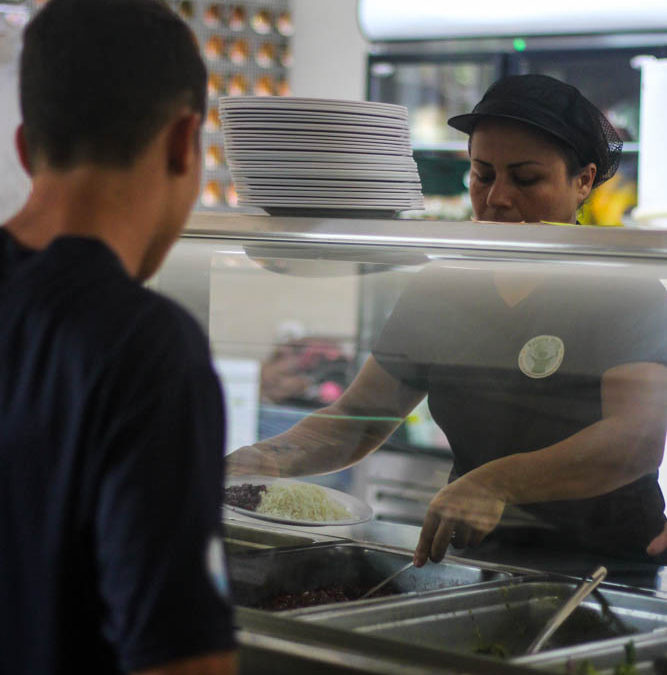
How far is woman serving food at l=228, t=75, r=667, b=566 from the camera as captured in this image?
152cm

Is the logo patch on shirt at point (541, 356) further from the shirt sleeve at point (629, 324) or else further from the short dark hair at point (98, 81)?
the short dark hair at point (98, 81)

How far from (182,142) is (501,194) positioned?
39.8 inches

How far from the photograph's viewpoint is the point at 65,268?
0.75m

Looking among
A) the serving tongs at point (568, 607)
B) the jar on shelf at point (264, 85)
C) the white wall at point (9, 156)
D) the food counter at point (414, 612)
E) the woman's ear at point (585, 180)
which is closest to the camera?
the food counter at point (414, 612)

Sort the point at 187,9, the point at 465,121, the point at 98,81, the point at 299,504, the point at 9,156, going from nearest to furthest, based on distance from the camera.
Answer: the point at 98,81, the point at 299,504, the point at 465,121, the point at 9,156, the point at 187,9

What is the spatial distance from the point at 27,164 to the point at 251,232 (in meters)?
0.59

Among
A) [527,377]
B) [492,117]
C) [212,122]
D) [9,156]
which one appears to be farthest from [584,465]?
[212,122]

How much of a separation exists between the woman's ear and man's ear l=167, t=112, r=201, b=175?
3.34ft

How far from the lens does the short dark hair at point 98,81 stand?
2.62ft

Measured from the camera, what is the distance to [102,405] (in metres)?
0.70

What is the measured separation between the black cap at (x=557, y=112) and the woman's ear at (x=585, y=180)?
0.04ft

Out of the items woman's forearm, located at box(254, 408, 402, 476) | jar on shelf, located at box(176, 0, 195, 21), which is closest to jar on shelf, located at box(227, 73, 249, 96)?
jar on shelf, located at box(176, 0, 195, 21)

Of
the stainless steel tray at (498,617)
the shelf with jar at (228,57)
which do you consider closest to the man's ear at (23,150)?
the stainless steel tray at (498,617)

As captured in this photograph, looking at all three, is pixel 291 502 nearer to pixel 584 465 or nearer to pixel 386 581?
pixel 386 581
